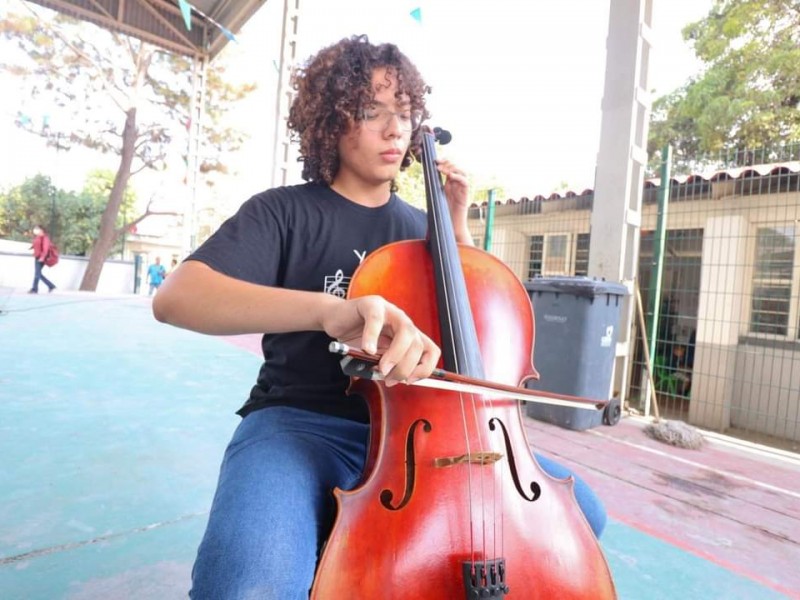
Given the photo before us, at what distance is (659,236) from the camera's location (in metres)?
3.28

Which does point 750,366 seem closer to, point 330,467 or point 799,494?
point 799,494

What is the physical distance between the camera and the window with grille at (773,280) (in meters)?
4.60

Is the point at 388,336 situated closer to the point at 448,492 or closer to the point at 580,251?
the point at 448,492

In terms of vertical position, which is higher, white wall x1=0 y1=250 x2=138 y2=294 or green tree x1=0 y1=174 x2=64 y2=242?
green tree x1=0 y1=174 x2=64 y2=242

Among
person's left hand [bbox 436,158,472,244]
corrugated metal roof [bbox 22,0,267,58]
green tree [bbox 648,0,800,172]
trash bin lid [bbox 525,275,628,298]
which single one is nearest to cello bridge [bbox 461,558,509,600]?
person's left hand [bbox 436,158,472,244]

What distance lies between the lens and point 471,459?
0.76m

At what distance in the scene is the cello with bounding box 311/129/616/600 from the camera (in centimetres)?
65

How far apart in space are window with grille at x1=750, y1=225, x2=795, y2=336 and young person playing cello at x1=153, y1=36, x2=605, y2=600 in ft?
15.5

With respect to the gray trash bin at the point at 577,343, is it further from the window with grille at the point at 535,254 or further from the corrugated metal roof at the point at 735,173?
the window with grille at the point at 535,254

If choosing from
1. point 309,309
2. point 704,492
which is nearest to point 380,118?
point 309,309

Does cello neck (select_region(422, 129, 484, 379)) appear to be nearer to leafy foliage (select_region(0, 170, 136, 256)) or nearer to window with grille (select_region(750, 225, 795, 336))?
window with grille (select_region(750, 225, 795, 336))

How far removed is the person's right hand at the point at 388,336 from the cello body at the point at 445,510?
154mm

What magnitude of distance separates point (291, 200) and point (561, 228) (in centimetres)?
508

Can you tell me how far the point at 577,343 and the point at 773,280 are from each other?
3.35 metres
